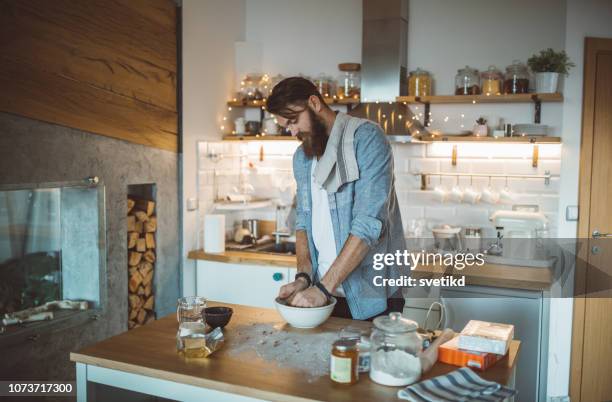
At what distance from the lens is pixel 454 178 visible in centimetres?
405

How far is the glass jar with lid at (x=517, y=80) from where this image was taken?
146 inches

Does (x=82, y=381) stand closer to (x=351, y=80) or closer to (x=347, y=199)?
(x=347, y=199)

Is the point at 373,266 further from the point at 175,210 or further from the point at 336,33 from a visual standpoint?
the point at 336,33

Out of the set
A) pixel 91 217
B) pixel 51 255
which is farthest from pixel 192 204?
pixel 51 255

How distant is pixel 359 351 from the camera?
5.65ft

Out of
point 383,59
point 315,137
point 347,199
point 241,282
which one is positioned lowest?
point 241,282

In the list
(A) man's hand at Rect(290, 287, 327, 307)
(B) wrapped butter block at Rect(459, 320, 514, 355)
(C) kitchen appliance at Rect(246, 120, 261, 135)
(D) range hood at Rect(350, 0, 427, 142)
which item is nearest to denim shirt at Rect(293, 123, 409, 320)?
(A) man's hand at Rect(290, 287, 327, 307)

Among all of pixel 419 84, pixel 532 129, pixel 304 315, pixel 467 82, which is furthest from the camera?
pixel 419 84

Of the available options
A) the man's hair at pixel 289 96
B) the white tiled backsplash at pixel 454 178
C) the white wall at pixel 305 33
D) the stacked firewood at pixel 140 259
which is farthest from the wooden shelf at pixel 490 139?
the stacked firewood at pixel 140 259

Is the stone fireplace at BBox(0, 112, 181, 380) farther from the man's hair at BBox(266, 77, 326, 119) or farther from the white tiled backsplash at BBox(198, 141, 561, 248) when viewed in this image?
the man's hair at BBox(266, 77, 326, 119)

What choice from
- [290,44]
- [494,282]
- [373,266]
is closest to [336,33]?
[290,44]

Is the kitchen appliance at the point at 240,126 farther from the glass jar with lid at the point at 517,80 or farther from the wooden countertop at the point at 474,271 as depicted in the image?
the glass jar with lid at the point at 517,80

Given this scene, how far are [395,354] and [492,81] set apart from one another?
2.59 meters

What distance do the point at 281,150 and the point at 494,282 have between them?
1934 millimetres
